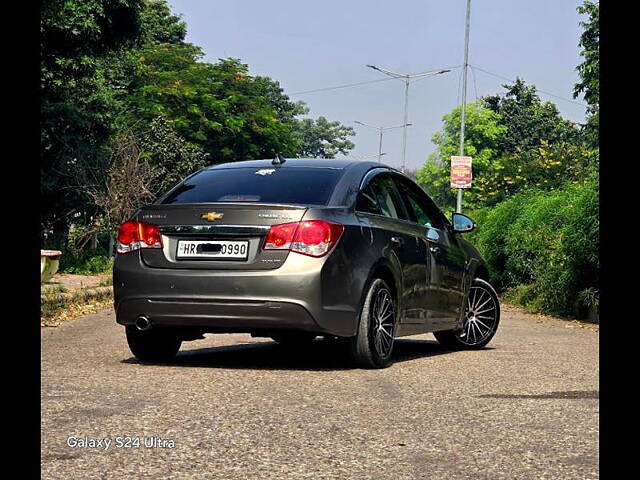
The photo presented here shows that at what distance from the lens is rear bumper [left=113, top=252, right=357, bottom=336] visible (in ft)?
24.5

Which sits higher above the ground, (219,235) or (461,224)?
(461,224)

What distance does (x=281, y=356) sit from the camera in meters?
9.09

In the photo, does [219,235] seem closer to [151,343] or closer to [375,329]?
[151,343]

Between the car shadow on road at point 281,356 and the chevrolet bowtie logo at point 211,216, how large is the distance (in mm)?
1142

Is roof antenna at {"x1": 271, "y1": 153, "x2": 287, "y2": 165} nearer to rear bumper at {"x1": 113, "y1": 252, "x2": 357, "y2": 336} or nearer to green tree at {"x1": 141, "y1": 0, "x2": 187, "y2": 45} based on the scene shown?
rear bumper at {"x1": 113, "y1": 252, "x2": 357, "y2": 336}

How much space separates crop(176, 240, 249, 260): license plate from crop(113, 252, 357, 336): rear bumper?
12 cm

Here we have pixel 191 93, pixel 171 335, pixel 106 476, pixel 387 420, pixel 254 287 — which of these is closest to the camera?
pixel 106 476

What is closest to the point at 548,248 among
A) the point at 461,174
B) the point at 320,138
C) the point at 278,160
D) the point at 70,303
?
the point at 70,303

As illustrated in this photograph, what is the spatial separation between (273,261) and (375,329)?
1045 mm

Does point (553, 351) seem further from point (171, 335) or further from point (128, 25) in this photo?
point (128, 25)

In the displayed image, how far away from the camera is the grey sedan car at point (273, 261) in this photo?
7.52 metres

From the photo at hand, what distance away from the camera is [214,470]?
4273mm
